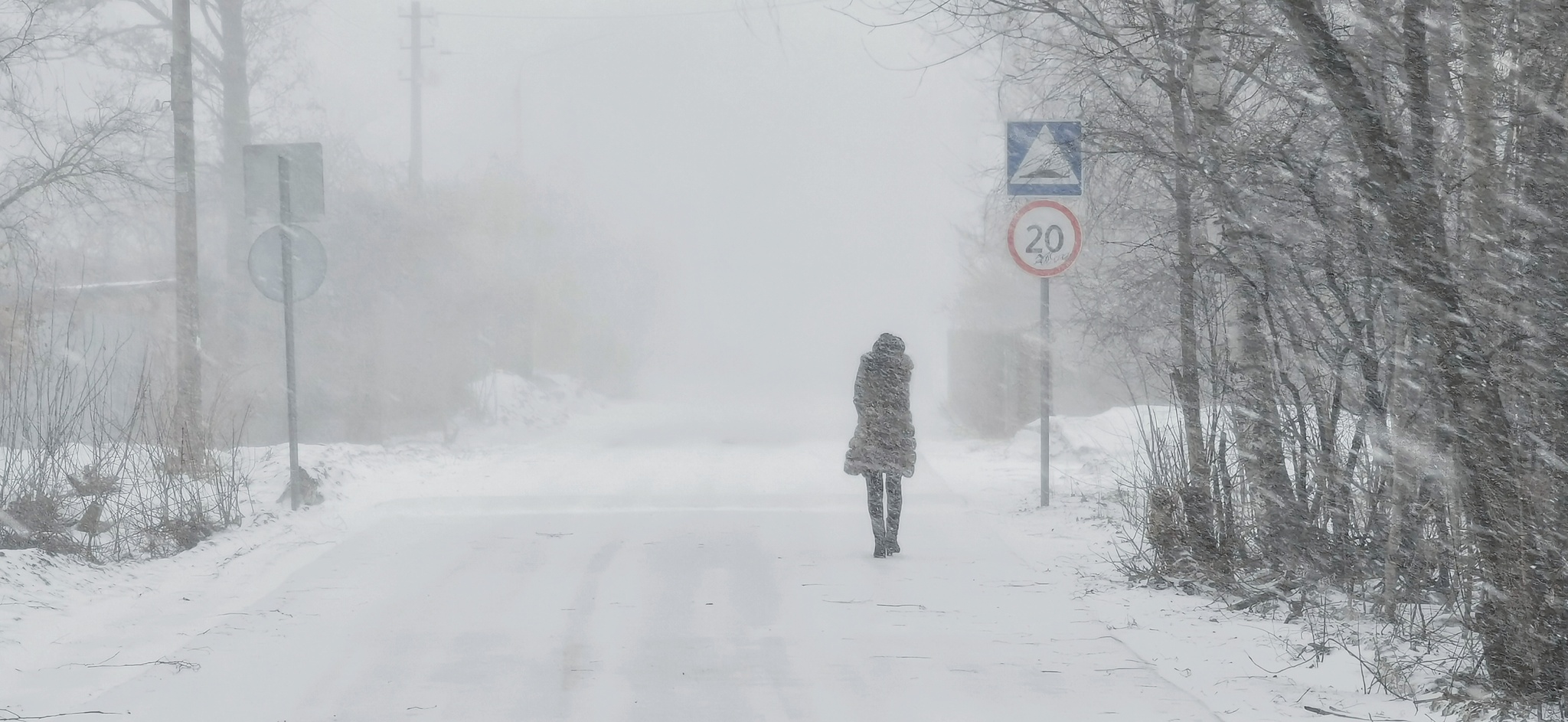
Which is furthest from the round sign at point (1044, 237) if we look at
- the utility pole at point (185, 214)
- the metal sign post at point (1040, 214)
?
the utility pole at point (185, 214)

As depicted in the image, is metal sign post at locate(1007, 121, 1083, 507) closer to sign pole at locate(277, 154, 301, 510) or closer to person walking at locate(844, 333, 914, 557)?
person walking at locate(844, 333, 914, 557)

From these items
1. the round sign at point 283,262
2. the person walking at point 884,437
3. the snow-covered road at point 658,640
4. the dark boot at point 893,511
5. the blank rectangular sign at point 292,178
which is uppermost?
the blank rectangular sign at point 292,178

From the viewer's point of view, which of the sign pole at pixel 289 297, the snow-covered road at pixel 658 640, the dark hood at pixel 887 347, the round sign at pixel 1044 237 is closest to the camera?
the snow-covered road at pixel 658 640

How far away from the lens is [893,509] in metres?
9.39

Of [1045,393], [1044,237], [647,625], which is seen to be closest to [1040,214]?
[1044,237]

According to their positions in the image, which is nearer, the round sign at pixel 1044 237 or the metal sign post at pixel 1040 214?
the metal sign post at pixel 1040 214

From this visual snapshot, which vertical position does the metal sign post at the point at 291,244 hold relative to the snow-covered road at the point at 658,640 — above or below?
above

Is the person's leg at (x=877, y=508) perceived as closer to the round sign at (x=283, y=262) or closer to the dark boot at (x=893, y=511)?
the dark boot at (x=893, y=511)

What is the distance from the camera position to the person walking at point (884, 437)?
9359 mm

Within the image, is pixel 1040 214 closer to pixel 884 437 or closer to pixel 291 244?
pixel 884 437

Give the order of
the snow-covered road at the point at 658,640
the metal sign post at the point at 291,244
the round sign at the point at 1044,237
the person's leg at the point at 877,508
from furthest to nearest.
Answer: the metal sign post at the point at 291,244, the round sign at the point at 1044,237, the person's leg at the point at 877,508, the snow-covered road at the point at 658,640

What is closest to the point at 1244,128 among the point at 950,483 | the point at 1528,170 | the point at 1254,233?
the point at 1254,233

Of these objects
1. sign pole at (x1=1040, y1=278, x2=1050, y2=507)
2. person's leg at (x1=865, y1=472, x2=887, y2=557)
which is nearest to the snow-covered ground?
person's leg at (x1=865, y1=472, x2=887, y2=557)

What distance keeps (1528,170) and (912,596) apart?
12.9 ft
